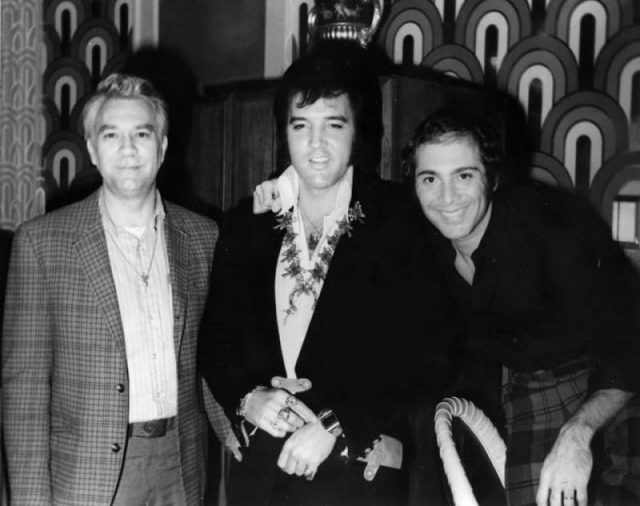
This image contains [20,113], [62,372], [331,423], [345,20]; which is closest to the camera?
[331,423]

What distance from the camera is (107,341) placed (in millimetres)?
1818

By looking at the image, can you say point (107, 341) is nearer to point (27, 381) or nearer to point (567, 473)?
point (27, 381)

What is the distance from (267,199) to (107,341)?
53 centimetres

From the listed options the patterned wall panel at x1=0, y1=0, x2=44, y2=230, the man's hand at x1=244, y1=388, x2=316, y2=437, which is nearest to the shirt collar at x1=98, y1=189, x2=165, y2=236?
the man's hand at x1=244, y1=388, x2=316, y2=437

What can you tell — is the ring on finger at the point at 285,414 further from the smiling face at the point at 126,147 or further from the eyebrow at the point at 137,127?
the eyebrow at the point at 137,127

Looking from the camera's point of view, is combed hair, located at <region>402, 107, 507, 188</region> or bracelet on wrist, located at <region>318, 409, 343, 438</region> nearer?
bracelet on wrist, located at <region>318, 409, 343, 438</region>

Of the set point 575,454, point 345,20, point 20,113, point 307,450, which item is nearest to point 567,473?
point 575,454

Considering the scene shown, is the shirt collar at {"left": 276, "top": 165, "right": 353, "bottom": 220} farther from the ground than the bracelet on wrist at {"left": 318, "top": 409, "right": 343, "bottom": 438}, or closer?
farther from the ground

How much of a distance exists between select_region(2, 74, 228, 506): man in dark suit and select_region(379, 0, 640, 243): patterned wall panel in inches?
51.5

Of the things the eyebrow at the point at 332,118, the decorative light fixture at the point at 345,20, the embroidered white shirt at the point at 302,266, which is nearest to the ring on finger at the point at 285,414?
the embroidered white shirt at the point at 302,266

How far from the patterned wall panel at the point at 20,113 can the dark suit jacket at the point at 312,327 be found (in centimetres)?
235

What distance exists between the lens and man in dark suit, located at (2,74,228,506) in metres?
1.80

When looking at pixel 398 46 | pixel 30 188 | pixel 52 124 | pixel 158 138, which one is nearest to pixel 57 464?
pixel 158 138

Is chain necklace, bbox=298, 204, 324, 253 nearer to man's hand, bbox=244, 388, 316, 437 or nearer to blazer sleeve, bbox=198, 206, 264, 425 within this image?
blazer sleeve, bbox=198, 206, 264, 425
